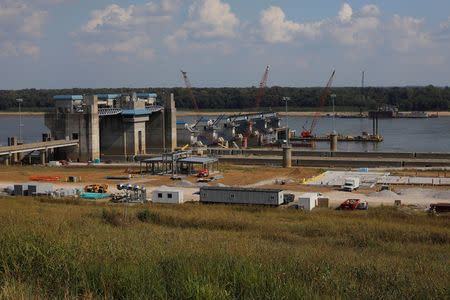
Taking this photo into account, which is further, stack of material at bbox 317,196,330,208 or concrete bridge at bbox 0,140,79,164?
concrete bridge at bbox 0,140,79,164

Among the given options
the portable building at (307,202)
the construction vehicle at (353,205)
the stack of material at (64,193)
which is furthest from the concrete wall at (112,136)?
the construction vehicle at (353,205)

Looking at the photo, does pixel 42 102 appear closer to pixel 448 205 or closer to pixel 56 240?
pixel 448 205

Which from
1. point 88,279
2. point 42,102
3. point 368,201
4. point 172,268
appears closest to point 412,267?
point 172,268

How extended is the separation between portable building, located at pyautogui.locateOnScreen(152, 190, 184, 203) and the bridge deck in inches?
1129

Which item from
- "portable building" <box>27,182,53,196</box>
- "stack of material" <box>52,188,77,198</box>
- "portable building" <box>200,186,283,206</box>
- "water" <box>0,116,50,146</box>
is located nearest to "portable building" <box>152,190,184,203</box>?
"portable building" <box>200,186,283,206</box>

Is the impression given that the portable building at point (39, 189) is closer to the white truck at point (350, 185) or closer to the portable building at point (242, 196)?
Result: the portable building at point (242, 196)

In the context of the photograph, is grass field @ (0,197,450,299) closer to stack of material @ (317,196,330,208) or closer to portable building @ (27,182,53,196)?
stack of material @ (317,196,330,208)

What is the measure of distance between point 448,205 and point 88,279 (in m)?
23.7

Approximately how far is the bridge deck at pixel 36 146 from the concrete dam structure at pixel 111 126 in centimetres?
133

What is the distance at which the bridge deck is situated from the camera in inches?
2152

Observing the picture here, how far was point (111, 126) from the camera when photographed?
A: 214 ft

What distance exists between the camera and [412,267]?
1067 centimetres

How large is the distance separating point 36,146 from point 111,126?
1019 cm

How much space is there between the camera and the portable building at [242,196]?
29266 millimetres
